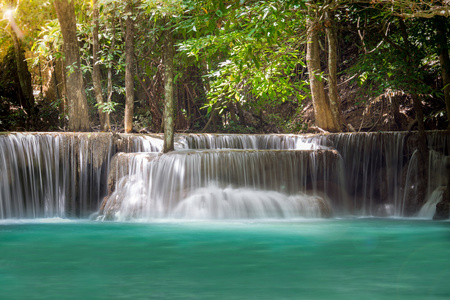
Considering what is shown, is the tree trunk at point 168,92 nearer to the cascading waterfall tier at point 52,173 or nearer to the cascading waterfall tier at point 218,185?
the cascading waterfall tier at point 218,185

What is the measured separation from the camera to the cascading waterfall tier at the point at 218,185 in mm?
12211

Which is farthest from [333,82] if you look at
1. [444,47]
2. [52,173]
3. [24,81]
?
[24,81]

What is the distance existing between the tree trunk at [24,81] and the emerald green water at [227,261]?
7.43 metres

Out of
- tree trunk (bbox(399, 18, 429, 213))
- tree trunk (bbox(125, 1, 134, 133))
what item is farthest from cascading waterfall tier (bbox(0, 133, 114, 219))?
tree trunk (bbox(399, 18, 429, 213))

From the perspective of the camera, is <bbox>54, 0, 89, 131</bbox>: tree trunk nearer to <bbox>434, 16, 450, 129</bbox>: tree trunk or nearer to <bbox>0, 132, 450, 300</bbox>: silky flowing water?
<bbox>0, 132, 450, 300</bbox>: silky flowing water

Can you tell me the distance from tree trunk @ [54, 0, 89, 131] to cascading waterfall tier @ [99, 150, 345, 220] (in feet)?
8.31

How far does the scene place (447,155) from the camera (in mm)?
13109

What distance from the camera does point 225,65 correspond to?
13.6 metres

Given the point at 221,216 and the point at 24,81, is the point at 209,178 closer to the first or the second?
the point at 221,216

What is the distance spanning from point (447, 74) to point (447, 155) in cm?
205

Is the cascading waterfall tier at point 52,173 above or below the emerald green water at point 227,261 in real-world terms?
above

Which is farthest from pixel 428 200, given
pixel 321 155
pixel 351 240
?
pixel 351 240

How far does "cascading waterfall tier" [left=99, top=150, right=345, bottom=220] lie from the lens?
1221cm

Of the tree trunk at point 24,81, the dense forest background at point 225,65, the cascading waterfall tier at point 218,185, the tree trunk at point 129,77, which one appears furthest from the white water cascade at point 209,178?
the tree trunk at point 24,81
